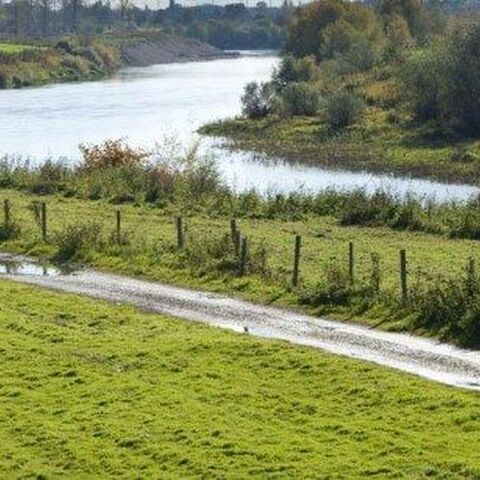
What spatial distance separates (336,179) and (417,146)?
55.6 ft

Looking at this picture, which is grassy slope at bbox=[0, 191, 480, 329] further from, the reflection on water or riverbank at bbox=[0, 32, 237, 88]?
riverbank at bbox=[0, 32, 237, 88]

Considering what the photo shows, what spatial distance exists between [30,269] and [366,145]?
53.5 meters

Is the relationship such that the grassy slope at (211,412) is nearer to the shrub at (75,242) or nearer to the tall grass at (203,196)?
the shrub at (75,242)

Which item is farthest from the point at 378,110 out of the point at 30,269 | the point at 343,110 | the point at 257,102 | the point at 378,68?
the point at 30,269

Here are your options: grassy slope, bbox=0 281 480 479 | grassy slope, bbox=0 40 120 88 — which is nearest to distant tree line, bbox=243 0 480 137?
grassy slope, bbox=0 40 120 88

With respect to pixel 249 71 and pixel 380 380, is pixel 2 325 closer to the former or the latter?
pixel 380 380

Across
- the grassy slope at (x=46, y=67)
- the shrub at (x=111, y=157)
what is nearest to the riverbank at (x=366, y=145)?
the shrub at (x=111, y=157)

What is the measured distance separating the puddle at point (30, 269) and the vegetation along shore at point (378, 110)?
3665 centimetres

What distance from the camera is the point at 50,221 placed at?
143ft

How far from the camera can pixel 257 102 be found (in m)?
107

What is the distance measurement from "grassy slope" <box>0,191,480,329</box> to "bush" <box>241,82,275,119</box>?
190 ft

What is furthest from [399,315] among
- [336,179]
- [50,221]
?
[336,179]

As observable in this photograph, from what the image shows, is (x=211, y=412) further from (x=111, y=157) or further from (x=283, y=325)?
(x=111, y=157)

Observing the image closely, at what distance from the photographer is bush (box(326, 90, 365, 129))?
96.2 m
